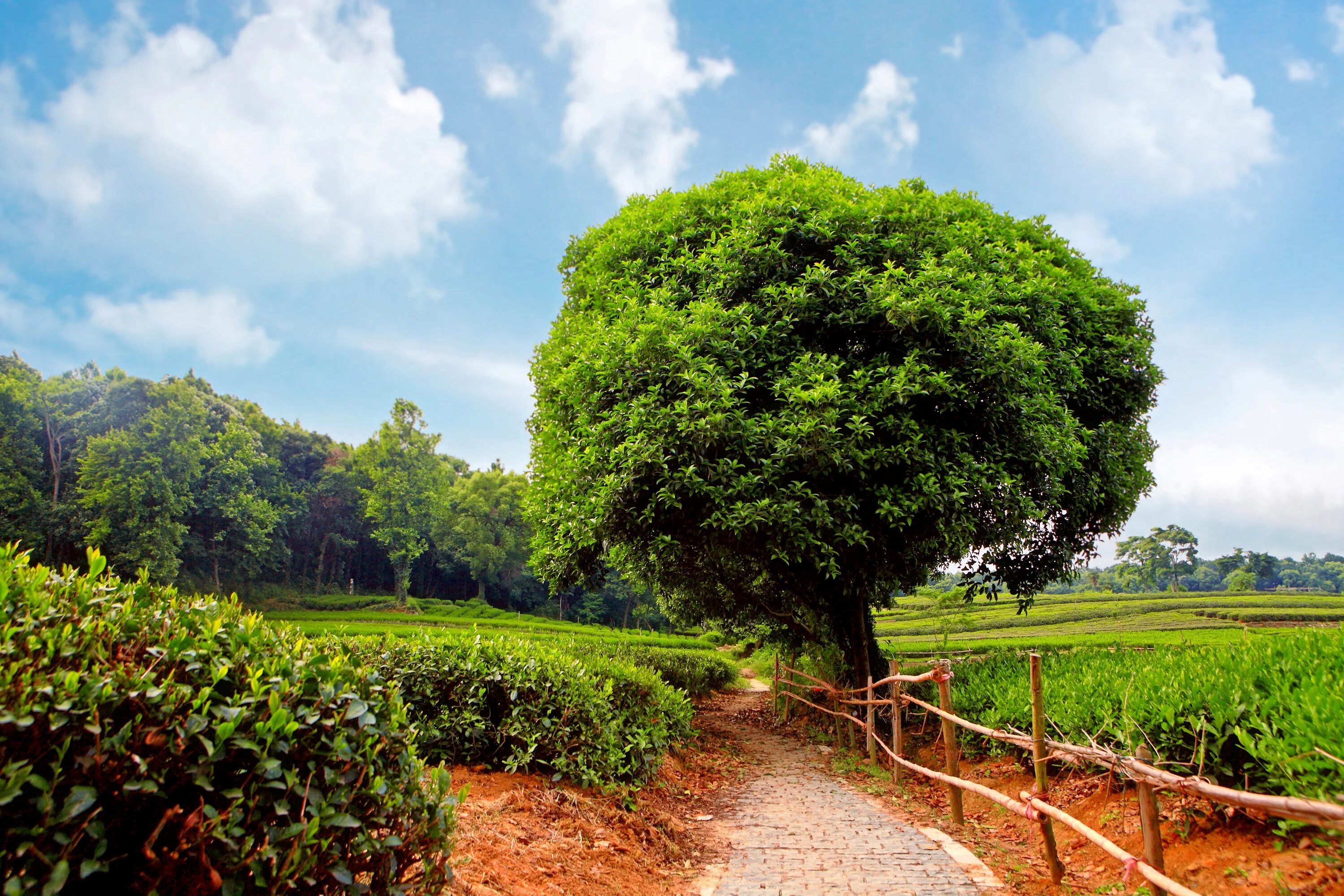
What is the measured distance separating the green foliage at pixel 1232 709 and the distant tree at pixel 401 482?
42.9 m

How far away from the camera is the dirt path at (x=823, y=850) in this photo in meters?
4.38

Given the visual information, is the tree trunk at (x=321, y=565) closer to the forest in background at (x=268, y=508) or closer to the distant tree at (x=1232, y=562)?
the forest in background at (x=268, y=508)

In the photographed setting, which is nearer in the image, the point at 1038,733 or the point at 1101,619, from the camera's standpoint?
the point at 1038,733

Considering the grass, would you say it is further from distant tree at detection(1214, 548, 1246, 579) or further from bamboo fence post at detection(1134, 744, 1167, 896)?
distant tree at detection(1214, 548, 1246, 579)

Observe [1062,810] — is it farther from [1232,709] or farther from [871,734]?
[871,734]

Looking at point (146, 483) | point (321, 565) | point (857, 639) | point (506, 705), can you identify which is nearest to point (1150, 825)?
point (506, 705)

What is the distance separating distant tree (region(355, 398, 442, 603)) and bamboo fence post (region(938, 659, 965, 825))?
138 feet

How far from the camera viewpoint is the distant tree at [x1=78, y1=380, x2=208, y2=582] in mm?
29141

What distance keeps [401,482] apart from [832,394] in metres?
41.7

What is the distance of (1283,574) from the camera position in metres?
79.5

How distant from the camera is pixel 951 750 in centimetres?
602

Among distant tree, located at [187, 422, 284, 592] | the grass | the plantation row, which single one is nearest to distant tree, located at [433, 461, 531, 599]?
distant tree, located at [187, 422, 284, 592]

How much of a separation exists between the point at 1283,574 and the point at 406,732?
4278 inches

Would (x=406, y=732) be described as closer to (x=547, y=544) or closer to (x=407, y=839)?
(x=407, y=839)
